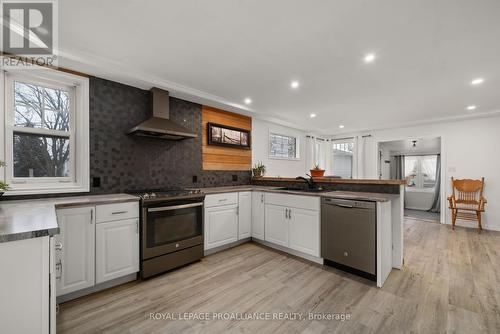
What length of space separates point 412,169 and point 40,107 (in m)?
8.78

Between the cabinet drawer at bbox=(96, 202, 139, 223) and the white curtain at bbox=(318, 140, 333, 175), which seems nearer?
the cabinet drawer at bbox=(96, 202, 139, 223)

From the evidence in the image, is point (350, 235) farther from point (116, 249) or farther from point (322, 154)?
point (322, 154)

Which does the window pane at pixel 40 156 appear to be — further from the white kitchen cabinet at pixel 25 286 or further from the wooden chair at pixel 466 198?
the wooden chair at pixel 466 198

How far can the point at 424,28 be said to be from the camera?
1772 mm

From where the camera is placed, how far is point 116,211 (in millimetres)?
2168

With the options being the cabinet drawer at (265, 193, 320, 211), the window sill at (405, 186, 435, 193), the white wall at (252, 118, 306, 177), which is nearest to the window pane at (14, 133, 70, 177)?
the cabinet drawer at (265, 193, 320, 211)

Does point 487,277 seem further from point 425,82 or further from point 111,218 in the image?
point 111,218

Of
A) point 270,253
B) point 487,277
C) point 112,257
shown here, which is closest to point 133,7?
point 112,257

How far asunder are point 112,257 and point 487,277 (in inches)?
159

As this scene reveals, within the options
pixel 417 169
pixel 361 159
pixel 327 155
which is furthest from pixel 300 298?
pixel 417 169

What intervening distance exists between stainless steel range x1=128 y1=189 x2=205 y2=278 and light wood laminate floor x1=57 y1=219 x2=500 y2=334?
6.0 inches

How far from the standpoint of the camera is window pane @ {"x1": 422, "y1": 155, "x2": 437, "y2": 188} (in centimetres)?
643

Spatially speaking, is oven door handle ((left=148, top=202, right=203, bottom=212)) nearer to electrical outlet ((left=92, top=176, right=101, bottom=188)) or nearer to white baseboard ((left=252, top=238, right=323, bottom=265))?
electrical outlet ((left=92, top=176, right=101, bottom=188))

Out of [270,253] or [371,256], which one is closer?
[371,256]
